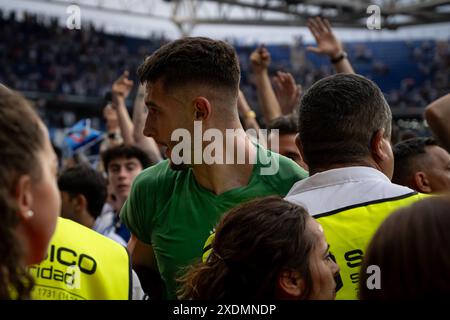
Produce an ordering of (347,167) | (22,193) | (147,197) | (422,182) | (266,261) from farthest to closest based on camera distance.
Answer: (422,182)
(147,197)
(347,167)
(266,261)
(22,193)

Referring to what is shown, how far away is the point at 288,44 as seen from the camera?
34406 mm

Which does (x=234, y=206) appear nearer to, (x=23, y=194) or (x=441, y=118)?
(x=441, y=118)

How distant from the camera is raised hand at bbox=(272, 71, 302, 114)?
463 cm

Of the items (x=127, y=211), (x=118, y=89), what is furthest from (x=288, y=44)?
(x=127, y=211)

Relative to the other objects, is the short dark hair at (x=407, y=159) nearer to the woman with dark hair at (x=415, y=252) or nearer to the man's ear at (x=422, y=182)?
the man's ear at (x=422, y=182)

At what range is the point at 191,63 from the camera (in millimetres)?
2424

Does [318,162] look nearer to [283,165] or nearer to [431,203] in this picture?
[283,165]

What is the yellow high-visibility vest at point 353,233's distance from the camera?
1.95 metres

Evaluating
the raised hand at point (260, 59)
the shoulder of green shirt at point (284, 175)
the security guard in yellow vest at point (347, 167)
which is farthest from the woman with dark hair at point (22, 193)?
the raised hand at point (260, 59)

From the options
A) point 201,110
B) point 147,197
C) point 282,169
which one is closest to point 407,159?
point 282,169

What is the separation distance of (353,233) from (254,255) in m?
0.44

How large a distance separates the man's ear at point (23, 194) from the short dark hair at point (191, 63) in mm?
1213

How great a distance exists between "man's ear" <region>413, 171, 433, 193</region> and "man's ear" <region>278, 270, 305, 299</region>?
1625 mm

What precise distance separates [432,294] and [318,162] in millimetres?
965
